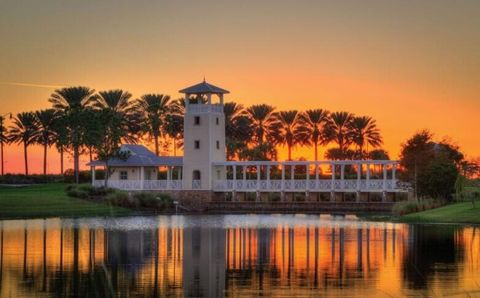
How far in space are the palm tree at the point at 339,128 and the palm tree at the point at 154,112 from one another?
20221 millimetres

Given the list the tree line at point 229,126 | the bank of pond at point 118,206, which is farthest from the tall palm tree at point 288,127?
the bank of pond at point 118,206

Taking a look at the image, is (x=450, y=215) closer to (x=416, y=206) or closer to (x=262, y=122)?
(x=416, y=206)

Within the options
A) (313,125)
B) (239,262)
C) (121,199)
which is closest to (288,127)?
(313,125)

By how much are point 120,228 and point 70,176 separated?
57.6m

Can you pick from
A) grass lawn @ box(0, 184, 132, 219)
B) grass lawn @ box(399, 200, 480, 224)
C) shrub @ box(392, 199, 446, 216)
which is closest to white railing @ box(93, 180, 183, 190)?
grass lawn @ box(0, 184, 132, 219)

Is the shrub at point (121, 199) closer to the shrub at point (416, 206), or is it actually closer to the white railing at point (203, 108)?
the white railing at point (203, 108)

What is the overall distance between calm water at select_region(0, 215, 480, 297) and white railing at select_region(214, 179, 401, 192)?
32554mm

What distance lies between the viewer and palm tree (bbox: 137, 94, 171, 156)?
11188 centimetres

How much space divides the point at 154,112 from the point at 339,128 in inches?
924

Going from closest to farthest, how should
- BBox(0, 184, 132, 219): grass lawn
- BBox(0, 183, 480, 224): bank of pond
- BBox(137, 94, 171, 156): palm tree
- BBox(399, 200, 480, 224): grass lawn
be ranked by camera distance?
BBox(399, 200, 480, 224): grass lawn < BBox(0, 183, 480, 224): bank of pond < BBox(0, 184, 132, 219): grass lawn < BBox(137, 94, 171, 156): palm tree

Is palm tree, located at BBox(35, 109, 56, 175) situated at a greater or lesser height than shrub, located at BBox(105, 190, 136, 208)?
greater

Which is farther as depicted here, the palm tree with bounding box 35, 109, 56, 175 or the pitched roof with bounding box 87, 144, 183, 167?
the palm tree with bounding box 35, 109, 56, 175

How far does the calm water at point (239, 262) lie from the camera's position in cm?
2405

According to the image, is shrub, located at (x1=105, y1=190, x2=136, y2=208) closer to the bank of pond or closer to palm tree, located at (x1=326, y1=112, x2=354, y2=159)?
the bank of pond
